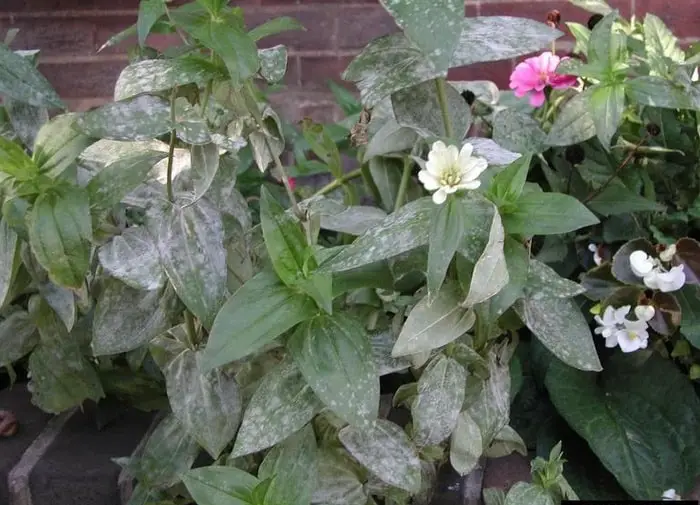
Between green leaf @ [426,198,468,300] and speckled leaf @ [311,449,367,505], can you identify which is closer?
green leaf @ [426,198,468,300]

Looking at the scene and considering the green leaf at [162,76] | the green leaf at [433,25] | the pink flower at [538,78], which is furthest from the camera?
the pink flower at [538,78]

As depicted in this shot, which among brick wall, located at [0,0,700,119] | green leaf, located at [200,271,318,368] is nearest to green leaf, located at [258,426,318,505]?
green leaf, located at [200,271,318,368]

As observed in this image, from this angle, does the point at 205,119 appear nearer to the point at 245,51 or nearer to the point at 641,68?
the point at 245,51

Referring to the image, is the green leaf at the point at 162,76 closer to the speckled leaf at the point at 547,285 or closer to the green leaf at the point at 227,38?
the green leaf at the point at 227,38

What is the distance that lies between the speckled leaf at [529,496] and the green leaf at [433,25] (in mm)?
494

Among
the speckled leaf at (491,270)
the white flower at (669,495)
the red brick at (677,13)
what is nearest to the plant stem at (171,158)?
the speckled leaf at (491,270)

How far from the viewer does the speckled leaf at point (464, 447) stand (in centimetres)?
93

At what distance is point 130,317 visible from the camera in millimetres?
915

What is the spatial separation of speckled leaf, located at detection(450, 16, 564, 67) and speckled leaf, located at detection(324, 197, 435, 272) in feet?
0.52

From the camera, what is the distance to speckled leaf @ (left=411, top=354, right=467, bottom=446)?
2.83ft

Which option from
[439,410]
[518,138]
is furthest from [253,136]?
[518,138]

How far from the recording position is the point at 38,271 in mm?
913

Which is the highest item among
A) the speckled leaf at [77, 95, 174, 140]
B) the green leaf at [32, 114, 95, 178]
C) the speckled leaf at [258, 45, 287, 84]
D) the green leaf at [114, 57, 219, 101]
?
the green leaf at [114, 57, 219, 101]

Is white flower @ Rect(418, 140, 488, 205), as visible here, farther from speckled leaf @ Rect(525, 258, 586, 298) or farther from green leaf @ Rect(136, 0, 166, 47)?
green leaf @ Rect(136, 0, 166, 47)
